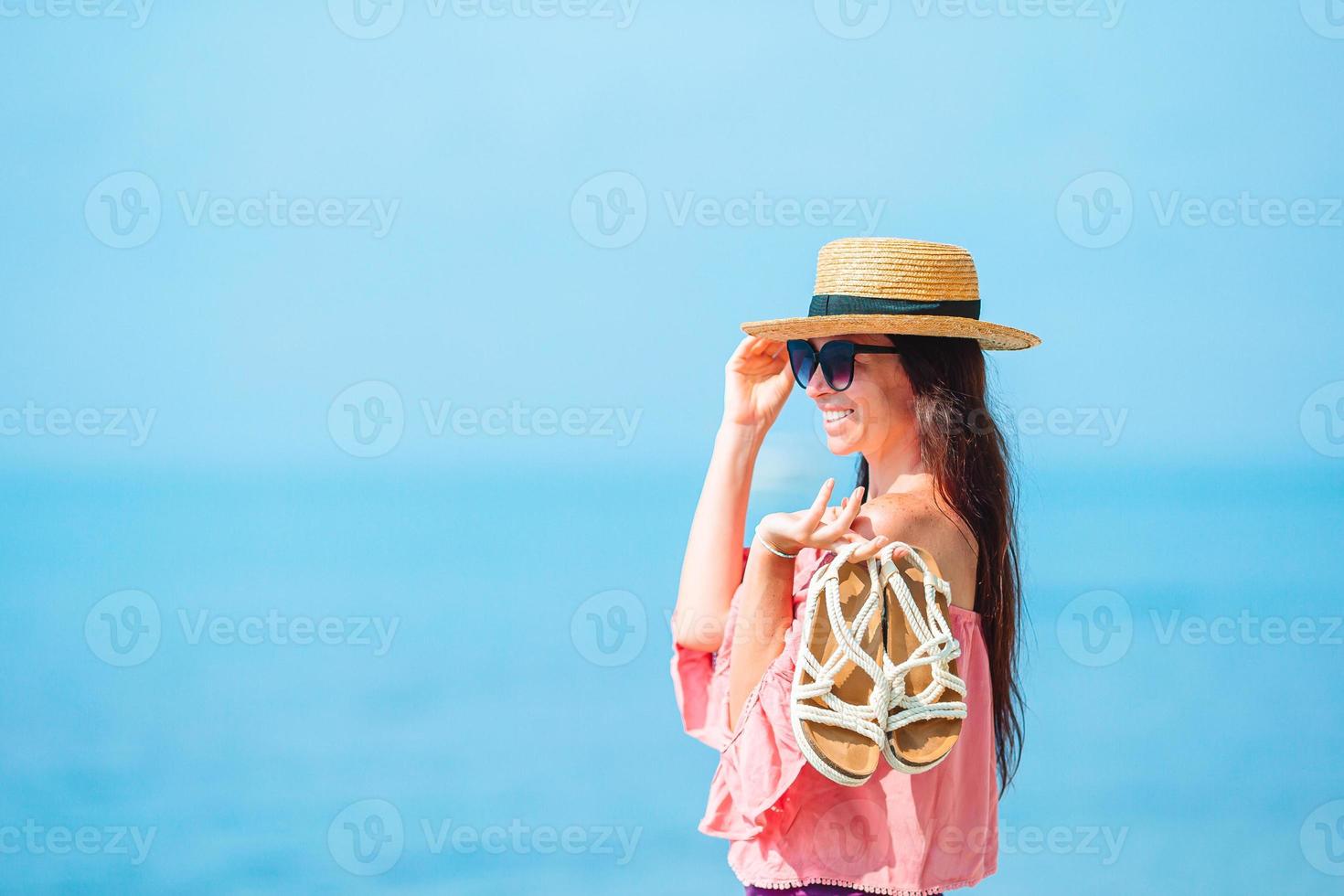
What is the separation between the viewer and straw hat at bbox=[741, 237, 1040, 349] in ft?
7.09

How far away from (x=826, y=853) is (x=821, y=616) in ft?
1.14

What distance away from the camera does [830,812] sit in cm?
212

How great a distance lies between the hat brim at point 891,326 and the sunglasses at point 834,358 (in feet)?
0.06

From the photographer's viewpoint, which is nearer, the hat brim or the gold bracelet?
the gold bracelet

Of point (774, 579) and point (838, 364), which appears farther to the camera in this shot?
point (838, 364)

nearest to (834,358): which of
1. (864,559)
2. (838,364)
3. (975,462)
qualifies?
(838,364)

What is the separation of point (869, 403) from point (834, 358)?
0.08 meters

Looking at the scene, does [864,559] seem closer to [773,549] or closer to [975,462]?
[773,549]

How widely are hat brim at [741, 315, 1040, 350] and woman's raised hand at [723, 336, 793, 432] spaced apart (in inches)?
Answer: 6.3

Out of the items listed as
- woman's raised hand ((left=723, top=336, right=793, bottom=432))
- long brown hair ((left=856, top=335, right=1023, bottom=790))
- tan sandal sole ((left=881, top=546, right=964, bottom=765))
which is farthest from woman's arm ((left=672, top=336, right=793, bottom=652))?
tan sandal sole ((left=881, top=546, right=964, bottom=765))

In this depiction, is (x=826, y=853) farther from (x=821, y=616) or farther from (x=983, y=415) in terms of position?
(x=983, y=415)

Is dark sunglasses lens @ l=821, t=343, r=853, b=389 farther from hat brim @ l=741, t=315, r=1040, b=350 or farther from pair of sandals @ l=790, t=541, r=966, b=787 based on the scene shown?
pair of sandals @ l=790, t=541, r=966, b=787

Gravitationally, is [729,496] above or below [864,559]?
above

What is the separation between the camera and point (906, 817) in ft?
6.88
